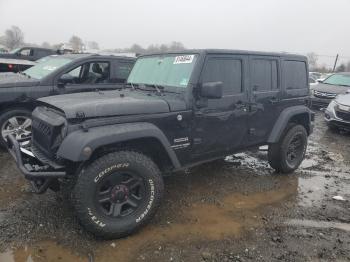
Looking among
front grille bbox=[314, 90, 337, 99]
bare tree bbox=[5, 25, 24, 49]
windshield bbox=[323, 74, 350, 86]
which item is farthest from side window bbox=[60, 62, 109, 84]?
bare tree bbox=[5, 25, 24, 49]

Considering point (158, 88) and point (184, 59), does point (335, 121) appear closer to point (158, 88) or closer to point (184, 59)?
point (184, 59)

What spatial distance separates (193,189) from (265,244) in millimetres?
1552

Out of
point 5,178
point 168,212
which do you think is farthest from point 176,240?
point 5,178

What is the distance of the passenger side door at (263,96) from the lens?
4.82 meters

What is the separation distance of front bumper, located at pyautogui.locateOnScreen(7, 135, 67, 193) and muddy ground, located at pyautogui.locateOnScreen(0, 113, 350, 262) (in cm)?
51

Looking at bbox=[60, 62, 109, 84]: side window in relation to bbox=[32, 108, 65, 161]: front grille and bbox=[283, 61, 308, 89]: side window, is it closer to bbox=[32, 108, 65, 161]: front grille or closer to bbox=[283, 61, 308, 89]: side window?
bbox=[32, 108, 65, 161]: front grille

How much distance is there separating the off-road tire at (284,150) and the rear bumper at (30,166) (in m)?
3.37

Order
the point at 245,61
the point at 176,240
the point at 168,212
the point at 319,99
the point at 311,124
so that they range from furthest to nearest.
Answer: the point at 319,99 < the point at 311,124 < the point at 245,61 < the point at 168,212 < the point at 176,240

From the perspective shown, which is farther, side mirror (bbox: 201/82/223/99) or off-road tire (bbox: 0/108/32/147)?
off-road tire (bbox: 0/108/32/147)

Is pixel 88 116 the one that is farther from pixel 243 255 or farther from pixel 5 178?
pixel 5 178

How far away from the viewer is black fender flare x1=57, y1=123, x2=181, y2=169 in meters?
3.14

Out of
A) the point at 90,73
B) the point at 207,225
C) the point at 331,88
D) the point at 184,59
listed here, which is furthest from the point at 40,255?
the point at 331,88

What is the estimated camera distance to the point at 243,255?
3.36m

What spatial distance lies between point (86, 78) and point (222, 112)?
3.33m
